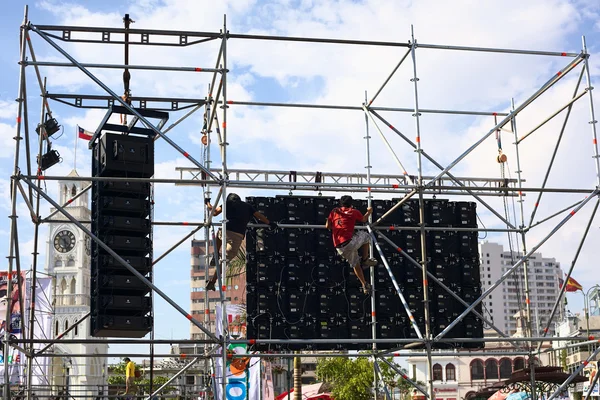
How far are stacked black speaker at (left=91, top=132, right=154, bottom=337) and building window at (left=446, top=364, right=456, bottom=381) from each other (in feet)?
239

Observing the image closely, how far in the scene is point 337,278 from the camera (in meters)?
14.3

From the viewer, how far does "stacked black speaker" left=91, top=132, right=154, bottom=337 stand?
34.7 feet

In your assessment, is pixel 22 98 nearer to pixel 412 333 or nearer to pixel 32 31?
pixel 32 31

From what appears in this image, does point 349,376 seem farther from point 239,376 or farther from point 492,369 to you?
point 492,369

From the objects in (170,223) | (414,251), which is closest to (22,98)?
(170,223)

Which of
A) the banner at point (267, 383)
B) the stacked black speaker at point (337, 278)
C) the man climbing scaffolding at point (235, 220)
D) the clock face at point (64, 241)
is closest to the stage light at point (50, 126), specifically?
the man climbing scaffolding at point (235, 220)

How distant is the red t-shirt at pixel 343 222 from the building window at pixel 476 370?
2831 inches

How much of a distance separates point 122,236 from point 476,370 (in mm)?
74419

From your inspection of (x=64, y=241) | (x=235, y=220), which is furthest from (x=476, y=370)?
(x=235, y=220)

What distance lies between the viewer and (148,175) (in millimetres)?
11031

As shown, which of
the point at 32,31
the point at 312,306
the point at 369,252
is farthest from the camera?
the point at 312,306

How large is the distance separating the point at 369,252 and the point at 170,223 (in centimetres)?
323

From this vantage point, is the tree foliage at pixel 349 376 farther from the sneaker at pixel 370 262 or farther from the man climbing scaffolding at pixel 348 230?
the man climbing scaffolding at pixel 348 230

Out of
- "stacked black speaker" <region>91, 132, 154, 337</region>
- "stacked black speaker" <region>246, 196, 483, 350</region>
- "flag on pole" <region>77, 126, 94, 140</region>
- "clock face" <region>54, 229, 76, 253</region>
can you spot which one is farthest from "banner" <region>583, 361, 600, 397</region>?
"clock face" <region>54, 229, 76, 253</region>
